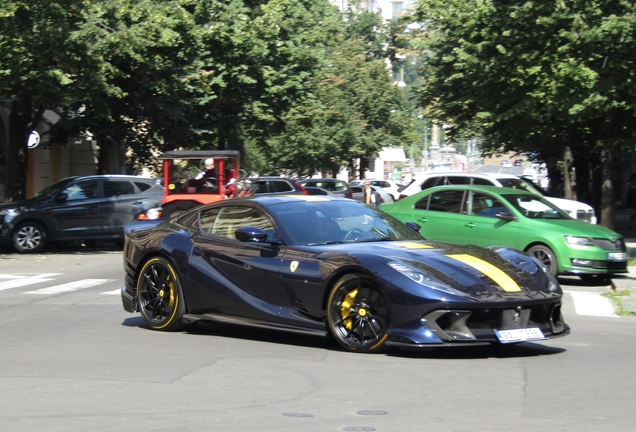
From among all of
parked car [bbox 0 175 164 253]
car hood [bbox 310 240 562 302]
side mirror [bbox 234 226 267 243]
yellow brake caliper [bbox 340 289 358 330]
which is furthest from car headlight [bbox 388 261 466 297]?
parked car [bbox 0 175 164 253]

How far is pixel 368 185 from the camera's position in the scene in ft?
106

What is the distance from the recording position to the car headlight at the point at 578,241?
14.8 metres

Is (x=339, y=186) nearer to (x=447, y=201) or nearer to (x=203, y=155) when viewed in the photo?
(x=203, y=155)

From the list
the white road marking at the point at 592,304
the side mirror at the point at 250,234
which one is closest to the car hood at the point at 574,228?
the white road marking at the point at 592,304

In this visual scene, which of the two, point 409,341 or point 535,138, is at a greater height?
point 535,138

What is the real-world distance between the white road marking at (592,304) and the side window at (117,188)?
41.1 feet

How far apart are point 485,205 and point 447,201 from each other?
2.43 ft

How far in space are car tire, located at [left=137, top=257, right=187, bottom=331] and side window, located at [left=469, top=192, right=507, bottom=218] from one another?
7.45 m

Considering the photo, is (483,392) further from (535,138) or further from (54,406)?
(535,138)

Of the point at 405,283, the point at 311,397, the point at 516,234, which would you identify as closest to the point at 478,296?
the point at 405,283

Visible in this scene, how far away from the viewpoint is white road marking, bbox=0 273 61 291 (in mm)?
15109

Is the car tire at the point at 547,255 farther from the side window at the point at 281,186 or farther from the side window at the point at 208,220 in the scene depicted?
the side window at the point at 281,186

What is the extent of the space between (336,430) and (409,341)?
2124mm

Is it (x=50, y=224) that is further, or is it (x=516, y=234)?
(x=50, y=224)
